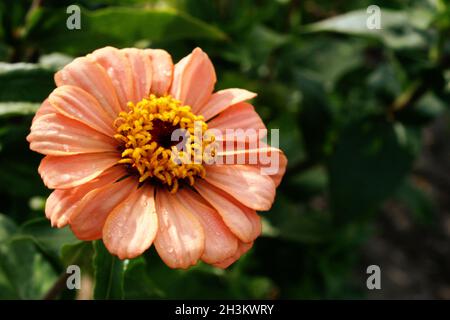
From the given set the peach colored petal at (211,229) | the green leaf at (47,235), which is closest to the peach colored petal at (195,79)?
the peach colored petal at (211,229)

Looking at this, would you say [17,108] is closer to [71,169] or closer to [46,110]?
[46,110]

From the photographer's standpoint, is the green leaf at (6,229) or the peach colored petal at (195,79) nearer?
A: the peach colored petal at (195,79)

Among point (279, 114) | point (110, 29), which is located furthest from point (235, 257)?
point (279, 114)

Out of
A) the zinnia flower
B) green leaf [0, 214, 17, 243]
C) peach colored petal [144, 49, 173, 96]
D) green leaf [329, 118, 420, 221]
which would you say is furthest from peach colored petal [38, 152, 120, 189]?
green leaf [329, 118, 420, 221]

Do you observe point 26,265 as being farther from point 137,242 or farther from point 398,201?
point 398,201

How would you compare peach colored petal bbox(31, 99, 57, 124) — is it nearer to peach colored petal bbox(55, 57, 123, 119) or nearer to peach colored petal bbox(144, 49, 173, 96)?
peach colored petal bbox(55, 57, 123, 119)

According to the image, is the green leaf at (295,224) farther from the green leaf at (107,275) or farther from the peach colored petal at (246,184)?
the green leaf at (107,275)

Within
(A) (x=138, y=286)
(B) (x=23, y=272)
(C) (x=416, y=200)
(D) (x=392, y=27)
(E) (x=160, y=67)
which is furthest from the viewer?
(C) (x=416, y=200)

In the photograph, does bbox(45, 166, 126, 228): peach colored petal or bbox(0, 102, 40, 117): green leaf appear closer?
bbox(45, 166, 126, 228): peach colored petal
